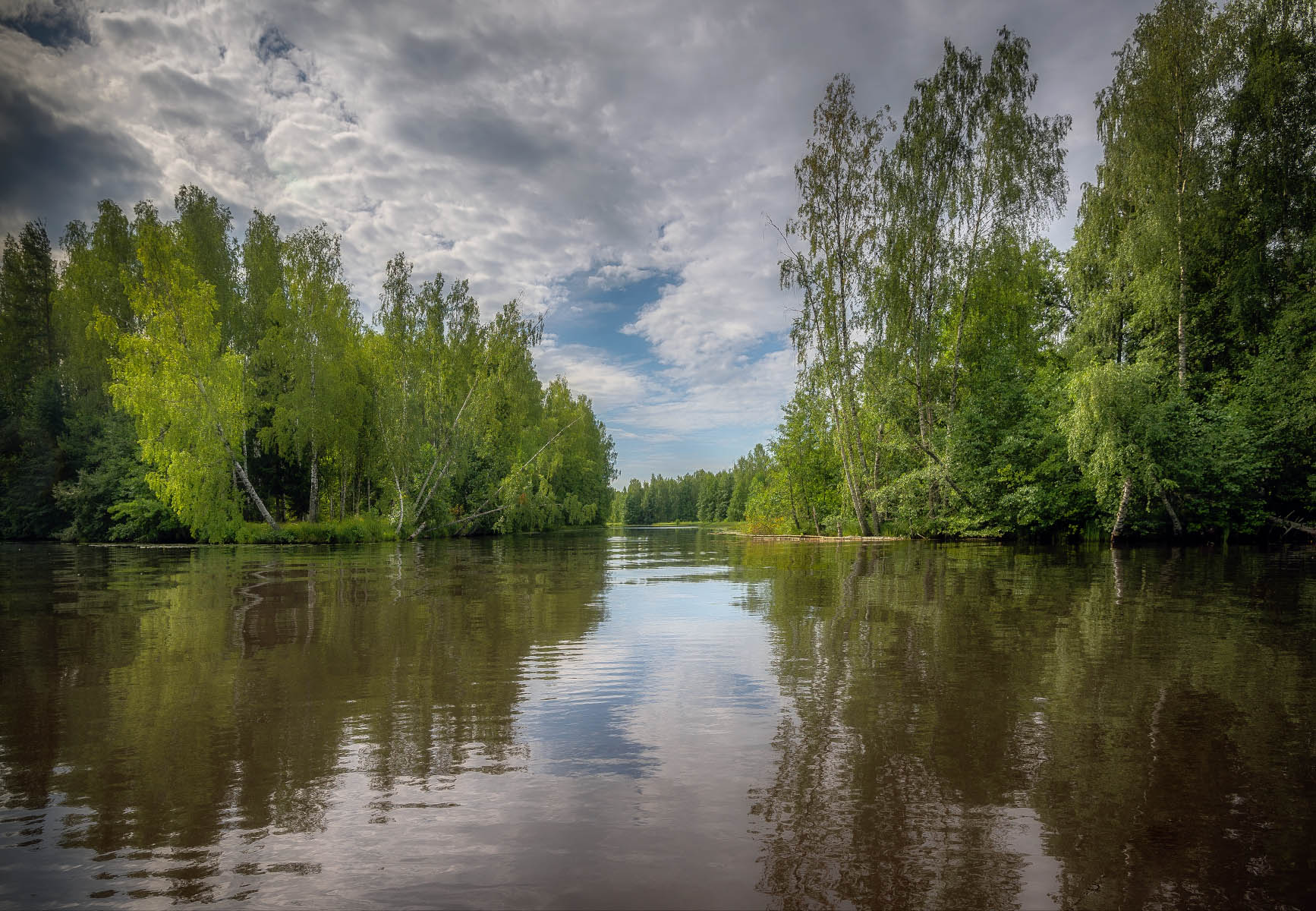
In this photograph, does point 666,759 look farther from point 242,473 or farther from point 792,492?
point 792,492

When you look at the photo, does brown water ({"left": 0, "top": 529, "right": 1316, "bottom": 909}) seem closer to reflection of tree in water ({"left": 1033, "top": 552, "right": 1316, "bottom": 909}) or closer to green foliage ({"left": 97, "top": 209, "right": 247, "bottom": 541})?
reflection of tree in water ({"left": 1033, "top": 552, "right": 1316, "bottom": 909})

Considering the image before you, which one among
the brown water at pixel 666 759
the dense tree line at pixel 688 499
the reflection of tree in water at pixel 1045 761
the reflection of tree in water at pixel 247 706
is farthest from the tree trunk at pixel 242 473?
the dense tree line at pixel 688 499

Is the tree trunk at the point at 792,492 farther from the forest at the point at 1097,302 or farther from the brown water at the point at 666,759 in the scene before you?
the brown water at the point at 666,759

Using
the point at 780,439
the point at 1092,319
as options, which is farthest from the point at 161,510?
the point at 1092,319

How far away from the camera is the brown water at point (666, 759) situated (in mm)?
2736

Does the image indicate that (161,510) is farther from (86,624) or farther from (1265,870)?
(1265,870)

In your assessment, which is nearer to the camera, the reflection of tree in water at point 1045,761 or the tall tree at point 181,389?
the reflection of tree in water at point 1045,761

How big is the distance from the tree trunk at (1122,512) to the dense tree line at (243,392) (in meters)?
29.7

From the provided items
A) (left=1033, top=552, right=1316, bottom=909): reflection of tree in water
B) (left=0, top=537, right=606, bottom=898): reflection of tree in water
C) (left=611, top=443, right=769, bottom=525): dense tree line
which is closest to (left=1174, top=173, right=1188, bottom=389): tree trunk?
(left=1033, top=552, right=1316, bottom=909): reflection of tree in water

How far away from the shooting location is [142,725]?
490 centimetres

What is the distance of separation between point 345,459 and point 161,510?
28.8 feet

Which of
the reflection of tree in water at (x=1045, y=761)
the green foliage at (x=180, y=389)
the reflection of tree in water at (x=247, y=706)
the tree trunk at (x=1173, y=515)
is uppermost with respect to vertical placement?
the green foliage at (x=180, y=389)

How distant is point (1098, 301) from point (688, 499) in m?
139

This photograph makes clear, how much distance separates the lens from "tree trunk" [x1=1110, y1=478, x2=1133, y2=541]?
24281mm
